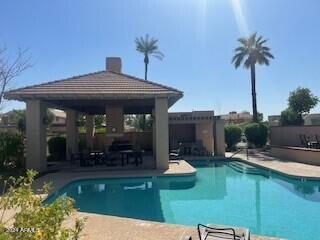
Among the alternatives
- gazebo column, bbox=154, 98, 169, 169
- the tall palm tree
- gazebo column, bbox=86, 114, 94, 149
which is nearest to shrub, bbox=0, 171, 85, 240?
gazebo column, bbox=154, 98, 169, 169

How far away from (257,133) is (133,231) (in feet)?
83.6

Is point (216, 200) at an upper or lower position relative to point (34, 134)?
lower

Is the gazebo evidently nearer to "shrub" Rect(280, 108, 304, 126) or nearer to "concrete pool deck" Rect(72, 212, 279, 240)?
"concrete pool deck" Rect(72, 212, 279, 240)

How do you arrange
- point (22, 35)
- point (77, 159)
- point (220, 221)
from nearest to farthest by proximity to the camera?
point (220, 221)
point (22, 35)
point (77, 159)

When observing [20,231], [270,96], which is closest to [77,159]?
[20,231]

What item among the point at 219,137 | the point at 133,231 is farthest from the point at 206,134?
the point at 133,231

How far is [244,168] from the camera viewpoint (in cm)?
2072

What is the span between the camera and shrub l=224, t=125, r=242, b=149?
30.6m

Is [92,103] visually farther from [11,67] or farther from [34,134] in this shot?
[11,67]

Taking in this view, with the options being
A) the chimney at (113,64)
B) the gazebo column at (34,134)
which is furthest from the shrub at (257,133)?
the gazebo column at (34,134)

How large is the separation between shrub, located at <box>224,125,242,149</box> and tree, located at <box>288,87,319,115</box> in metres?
9.34

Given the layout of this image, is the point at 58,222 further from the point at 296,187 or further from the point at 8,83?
the point at 8,83

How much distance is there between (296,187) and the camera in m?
14.0

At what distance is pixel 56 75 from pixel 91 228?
20.7 metres
